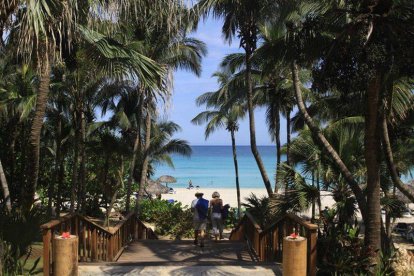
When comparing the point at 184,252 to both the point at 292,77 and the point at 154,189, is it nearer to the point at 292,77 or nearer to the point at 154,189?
the point at 292,77

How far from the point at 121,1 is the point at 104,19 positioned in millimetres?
384

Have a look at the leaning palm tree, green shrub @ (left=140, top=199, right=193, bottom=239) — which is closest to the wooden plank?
green shrub @ (left=140, top=199, right=193, bottom=239)

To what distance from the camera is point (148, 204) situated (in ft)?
92.9

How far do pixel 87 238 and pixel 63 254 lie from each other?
2.57 metres

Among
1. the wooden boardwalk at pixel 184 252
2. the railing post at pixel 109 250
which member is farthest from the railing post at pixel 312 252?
the railing post at pixel 109 250

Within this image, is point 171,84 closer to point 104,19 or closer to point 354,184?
point 104,19

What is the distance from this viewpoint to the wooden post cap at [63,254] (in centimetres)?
707

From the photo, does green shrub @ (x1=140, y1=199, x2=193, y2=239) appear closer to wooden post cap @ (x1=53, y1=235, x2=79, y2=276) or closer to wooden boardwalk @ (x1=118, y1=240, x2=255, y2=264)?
wooden boardwalk @ (x1=118, y1=240, x2=255, y2=264)

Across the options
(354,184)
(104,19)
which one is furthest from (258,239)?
(104,19)

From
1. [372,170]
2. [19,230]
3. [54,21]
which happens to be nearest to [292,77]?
[372,170]

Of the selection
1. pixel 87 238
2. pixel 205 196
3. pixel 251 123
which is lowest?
pixel 205 196

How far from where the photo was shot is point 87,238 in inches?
379

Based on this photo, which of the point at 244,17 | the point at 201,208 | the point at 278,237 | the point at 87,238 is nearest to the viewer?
the point at 278,237

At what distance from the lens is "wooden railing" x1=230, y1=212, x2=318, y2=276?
7684 mm
